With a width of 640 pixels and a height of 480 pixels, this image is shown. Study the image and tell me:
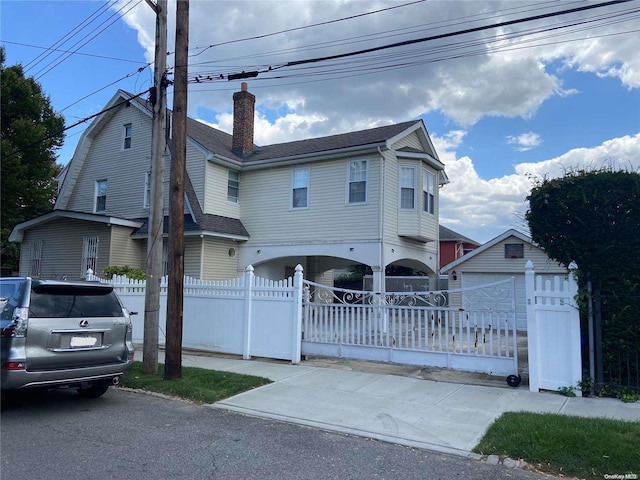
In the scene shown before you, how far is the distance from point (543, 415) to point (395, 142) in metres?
12.1

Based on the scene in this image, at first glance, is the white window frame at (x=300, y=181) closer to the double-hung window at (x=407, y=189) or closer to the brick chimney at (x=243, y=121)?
the brick chimney at (x=243, y=121)

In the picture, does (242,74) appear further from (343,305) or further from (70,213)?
(70,213)

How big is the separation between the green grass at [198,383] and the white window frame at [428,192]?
11.3 metres

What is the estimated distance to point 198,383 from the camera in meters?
8.16

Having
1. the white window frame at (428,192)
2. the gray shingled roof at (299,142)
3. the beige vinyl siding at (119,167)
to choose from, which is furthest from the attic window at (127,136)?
the white window frame at (428,192)

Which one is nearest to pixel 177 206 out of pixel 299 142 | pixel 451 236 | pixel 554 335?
pixel 554 335

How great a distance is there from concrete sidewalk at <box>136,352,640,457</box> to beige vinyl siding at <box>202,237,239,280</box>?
9.14 metres

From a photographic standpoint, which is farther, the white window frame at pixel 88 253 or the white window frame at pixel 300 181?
the white window frame at pixel 88 253

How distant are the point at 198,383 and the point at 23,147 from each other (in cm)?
1745

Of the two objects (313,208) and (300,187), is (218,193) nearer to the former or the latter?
(300,187)

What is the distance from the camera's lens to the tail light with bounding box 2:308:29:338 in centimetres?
596

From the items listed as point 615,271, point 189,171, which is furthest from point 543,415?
point 189,171

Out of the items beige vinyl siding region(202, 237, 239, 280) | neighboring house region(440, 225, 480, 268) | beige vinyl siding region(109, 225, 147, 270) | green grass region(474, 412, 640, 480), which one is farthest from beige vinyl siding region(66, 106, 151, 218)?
neighboring house region(440, 225, 480, 268)

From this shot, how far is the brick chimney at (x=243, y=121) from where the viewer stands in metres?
19.7
